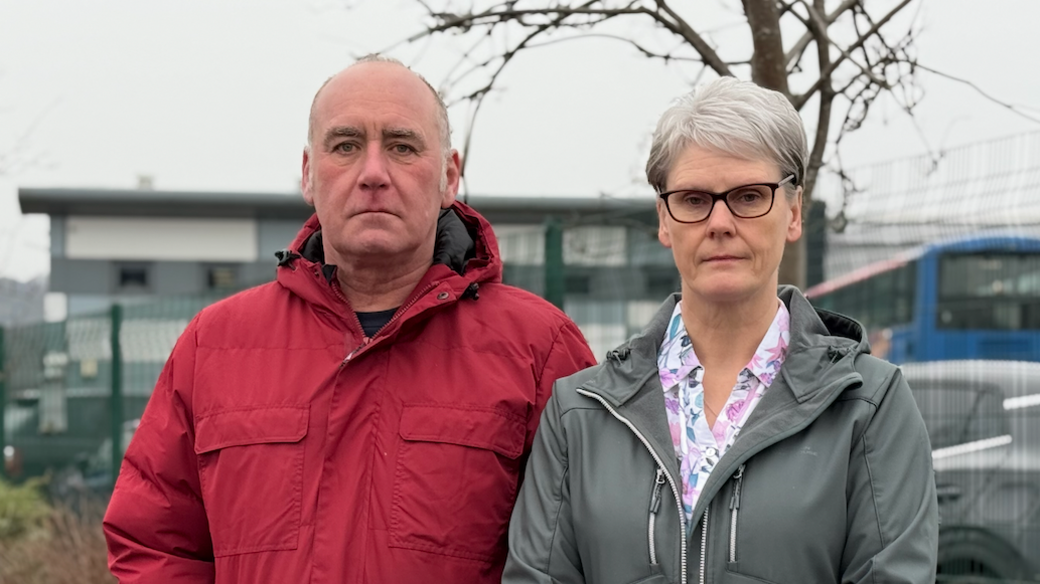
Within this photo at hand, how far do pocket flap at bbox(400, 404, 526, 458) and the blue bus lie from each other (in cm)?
359

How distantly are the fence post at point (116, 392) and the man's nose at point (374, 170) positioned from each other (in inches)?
318

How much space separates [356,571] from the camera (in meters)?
2.61

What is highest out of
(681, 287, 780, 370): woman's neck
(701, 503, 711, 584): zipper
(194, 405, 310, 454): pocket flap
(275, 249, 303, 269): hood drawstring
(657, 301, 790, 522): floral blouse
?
(275, 249, 303, 269): hood drawstring

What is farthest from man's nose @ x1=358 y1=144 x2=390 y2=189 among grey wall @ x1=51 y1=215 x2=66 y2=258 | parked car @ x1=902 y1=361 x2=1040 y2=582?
grey wall @ x1=51 y1=215 x2=66 y2=258

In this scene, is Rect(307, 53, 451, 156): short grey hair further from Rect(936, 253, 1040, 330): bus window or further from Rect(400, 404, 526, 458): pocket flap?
Rect(936, 253, 1040, 330): bus window

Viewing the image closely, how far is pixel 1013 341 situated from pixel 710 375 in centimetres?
431

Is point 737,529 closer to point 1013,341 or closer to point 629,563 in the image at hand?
point 629,563

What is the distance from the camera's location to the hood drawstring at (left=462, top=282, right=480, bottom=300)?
2.89m

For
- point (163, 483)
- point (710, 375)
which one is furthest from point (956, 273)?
point (163, 483)

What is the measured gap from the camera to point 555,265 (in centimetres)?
632

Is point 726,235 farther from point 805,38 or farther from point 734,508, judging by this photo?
point 805,38

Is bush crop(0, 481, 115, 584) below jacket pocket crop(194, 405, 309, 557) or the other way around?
below

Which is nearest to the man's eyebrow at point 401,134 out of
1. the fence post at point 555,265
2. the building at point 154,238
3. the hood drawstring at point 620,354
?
the hood drawstring at point 620,354

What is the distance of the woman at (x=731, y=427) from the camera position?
7.05 ft
